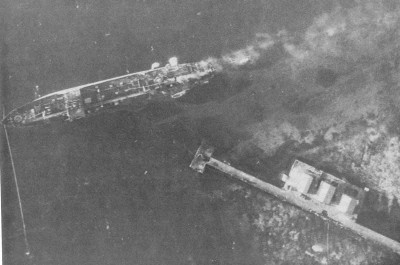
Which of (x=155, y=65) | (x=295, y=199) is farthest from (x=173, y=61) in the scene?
(x=295, y=199)

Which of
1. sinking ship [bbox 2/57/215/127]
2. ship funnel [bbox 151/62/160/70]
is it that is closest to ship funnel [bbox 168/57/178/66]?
sinking ship [bbox 2/57/215/127]

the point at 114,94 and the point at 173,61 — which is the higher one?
the point at 173,61

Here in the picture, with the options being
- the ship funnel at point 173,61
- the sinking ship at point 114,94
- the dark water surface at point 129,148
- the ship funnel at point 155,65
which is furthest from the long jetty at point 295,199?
the ship funnel at point 155,65

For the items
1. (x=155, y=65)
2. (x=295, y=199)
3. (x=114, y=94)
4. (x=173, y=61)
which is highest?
(x=173, y=61)

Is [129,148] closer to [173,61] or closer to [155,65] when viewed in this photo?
[155,65]

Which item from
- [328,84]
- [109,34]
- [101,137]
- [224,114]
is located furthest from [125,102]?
[328,84]

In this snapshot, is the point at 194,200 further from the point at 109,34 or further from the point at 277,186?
the point at 109,34

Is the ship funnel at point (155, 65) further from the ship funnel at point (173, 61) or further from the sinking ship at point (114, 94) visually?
the ship funnel at point (173, 61)

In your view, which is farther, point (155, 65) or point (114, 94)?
point (155, 65)
